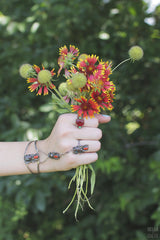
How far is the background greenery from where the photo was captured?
1280 millimetres

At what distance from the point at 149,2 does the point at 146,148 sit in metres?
0.85

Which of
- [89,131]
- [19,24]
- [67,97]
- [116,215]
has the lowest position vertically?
[116,215]

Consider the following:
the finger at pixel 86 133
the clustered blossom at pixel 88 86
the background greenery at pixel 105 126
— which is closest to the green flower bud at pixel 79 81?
the clustered blossom at pixel 88 86

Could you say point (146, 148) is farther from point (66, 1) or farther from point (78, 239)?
point (66, 1)

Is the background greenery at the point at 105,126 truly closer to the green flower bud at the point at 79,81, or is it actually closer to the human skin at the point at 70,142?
the human skin at the point at 70,142

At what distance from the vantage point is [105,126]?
47.3 inches

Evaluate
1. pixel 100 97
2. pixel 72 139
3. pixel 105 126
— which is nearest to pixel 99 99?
pixel 100 97

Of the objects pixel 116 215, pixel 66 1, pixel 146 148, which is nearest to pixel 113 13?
pixel 66 1

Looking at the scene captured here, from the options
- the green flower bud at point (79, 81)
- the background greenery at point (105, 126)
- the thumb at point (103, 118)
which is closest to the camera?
the green flower bud at point (79, 81)

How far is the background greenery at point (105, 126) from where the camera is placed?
1280 mm

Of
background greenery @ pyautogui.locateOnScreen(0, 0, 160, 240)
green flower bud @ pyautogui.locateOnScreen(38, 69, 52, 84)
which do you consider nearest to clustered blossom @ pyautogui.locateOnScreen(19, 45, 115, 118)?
green flower bud @ pyautogui.locateOnScreen(38, 69, 52, 84)

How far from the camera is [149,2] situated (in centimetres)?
135

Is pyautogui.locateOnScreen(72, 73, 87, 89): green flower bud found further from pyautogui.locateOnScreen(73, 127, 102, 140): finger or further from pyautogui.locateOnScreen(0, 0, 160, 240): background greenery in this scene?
pyautogui.locateOnScreen(0, 0, 160, 240): background greenery

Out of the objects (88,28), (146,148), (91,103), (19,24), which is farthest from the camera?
(146,148)
